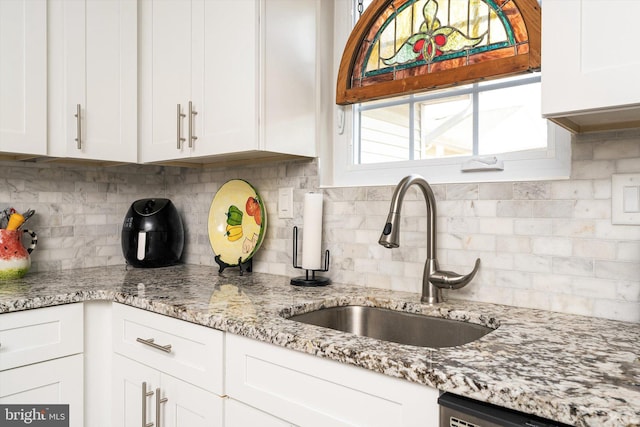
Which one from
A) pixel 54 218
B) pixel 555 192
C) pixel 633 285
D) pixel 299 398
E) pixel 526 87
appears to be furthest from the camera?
pixel 54 218

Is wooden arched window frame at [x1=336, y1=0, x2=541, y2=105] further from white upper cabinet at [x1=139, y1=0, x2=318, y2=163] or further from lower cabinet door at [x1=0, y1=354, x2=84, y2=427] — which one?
lower cabinet door at [x1=0, y1=354, x2=84, y2=427]

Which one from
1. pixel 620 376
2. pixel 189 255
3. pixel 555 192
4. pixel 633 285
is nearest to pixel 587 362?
pixel 620 376

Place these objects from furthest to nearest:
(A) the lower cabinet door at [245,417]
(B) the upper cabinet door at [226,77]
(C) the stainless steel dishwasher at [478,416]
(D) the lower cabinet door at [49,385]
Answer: (B) the upper cabinet door at [226,77], (D) the lower cabinet door at [49,385], (A) the lower cabinet door at [245,417], (C) the stainless steel dishwasher at [478,416]

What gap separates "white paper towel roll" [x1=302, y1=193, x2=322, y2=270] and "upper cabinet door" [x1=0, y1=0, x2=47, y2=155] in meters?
1.05

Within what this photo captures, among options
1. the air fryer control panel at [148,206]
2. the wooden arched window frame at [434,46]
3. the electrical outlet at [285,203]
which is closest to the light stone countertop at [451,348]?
the electrical outlet at [285,203]

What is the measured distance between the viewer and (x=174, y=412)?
135 cm

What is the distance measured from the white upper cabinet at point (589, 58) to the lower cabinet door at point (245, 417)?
3.03 feet

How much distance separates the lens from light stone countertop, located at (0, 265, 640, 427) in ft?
2.34

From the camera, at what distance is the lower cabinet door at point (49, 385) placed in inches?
56.1

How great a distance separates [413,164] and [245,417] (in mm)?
997

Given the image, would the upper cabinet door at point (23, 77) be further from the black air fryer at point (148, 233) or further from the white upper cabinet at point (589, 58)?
the white upper cabinet at point (589, 58)

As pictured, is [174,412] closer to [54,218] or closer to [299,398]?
[299,398]

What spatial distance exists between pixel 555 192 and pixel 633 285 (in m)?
0.30

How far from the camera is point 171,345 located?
1.35 metres
